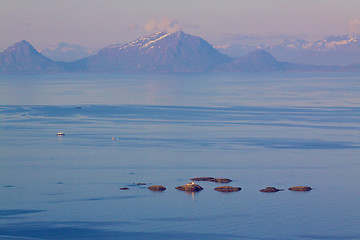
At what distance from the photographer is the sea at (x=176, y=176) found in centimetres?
3741

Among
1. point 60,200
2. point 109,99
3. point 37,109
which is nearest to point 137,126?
point 37,109

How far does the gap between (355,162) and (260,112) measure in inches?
2075

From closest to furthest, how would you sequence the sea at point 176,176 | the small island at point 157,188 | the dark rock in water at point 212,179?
the sea at point 176,176
the small island at point 157,188
the dark rock in water at point 212,179

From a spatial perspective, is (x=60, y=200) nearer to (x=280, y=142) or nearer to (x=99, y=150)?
(x=99, y=150)

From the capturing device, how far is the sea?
3741 centimetres

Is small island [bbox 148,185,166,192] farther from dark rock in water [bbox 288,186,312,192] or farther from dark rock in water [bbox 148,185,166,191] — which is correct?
dark rock in water [bbox 288,186,312,192]

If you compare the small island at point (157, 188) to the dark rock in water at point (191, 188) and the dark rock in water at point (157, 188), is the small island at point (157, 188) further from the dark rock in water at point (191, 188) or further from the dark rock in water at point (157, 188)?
the dark rock in water at point (191, 188)

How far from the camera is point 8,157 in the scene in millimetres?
60812

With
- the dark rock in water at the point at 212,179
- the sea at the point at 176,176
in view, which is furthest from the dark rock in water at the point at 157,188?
the dark rock in water at the point at 212,179

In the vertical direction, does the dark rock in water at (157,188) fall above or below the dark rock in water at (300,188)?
below

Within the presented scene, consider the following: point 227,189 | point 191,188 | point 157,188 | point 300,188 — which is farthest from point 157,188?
point 300,188

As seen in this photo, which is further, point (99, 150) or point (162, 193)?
point (99, 150)

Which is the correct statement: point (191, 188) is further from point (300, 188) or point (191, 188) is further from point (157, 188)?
point (300, 188)

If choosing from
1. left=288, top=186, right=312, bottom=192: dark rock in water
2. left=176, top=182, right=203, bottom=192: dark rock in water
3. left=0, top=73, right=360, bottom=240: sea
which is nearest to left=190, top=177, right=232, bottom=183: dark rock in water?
left=0, top=73, right=360, bottom=240: sea
